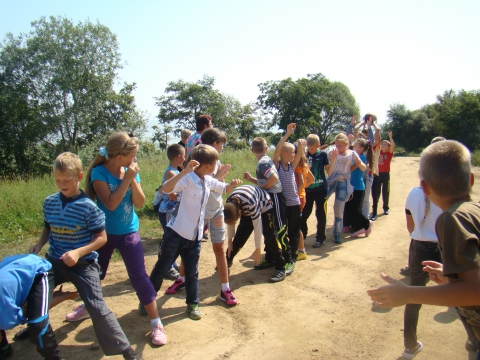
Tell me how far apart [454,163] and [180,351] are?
9.37ft

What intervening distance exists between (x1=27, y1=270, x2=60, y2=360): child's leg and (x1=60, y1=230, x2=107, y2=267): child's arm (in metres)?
0.29

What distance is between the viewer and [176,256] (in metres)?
4.01

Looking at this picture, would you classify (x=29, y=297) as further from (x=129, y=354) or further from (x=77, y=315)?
(x=77, y=315)

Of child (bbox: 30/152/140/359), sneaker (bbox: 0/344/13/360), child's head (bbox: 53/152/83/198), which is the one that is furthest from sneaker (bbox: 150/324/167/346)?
child's head (bbox: 53/152/83/198)

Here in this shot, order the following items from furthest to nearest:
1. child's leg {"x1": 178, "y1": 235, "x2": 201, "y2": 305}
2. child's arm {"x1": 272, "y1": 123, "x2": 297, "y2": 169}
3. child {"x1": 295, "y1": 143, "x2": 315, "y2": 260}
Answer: child {"x1": 295, "y1": 143, "x2": 315, "y2": 260}, child's arm {"x1": 272, "y1": 123, "x2": 297, "y2": 169}, child's leg {"x1": 178, "y1": 235, "x2": 201, "y2": 305}

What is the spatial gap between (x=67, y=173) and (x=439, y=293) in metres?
2.78

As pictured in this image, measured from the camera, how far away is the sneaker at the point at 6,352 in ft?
10.8

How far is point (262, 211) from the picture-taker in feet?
17.3

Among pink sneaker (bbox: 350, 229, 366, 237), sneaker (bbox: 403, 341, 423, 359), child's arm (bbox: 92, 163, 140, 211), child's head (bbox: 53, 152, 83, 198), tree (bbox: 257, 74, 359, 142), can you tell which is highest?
tree (bbox: 257, 74, 359, 142)

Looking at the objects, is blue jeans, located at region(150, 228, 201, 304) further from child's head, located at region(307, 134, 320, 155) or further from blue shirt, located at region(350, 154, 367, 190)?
blue shirt, located at region(350, 154, 367, 190)

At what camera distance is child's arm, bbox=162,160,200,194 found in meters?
3.63

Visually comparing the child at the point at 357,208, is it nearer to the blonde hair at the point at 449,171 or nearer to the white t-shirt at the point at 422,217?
the white t-shirt at the point at 422,217

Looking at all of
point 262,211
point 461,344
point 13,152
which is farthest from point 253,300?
point 13,152

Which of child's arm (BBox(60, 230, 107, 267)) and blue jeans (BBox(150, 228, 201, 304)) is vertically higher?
child's arm (BBox(60, 230, 107, 267))
